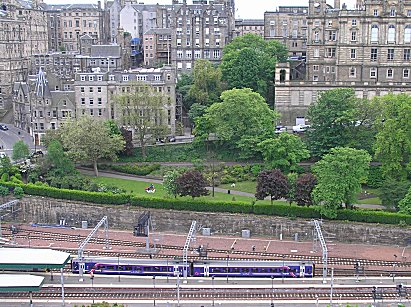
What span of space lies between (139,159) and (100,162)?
554cm

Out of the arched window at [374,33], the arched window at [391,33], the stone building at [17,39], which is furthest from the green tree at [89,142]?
the arched window at [391,33]

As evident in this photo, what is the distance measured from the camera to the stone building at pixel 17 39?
119062 millimetres

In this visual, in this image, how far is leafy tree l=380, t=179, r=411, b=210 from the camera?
67125mm

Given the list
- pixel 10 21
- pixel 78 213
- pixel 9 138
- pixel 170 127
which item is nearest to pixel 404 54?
pixel 170 127

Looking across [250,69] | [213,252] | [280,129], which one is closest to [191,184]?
[213,252]

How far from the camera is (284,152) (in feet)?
250

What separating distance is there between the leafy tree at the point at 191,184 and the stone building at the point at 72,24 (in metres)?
88.7

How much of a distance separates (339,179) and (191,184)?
16545 mm

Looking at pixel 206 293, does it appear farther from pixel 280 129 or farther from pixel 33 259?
pixel 280 129

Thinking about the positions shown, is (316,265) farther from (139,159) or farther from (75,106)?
(75,106)

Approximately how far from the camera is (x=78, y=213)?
73.5 m

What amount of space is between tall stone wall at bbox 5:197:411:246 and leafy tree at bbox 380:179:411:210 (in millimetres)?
3238

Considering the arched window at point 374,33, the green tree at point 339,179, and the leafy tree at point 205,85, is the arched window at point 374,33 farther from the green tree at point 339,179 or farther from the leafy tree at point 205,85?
the green tree at point 339,179

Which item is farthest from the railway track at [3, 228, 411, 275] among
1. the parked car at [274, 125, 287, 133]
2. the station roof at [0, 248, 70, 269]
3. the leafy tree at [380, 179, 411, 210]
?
the parked car at [274, 125, 287, 133]
